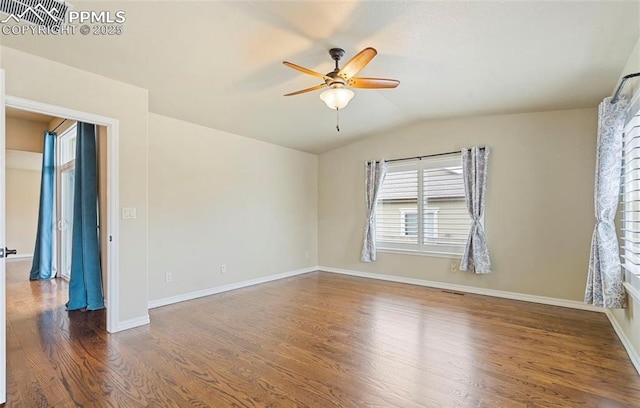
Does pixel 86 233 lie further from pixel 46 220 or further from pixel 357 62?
pixel 357 62

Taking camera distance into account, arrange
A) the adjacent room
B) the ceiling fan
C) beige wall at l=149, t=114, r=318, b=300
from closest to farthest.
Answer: the adjacent room, the ceiling fan, beige wall at l=149, t=114, r=318, b=300

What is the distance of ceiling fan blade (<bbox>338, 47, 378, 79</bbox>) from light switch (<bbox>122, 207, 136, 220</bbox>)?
263 cm

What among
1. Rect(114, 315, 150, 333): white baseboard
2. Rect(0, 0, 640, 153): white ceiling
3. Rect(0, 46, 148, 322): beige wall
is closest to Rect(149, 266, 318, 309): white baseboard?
Rect(114, 315, 150, 333): white baseboard

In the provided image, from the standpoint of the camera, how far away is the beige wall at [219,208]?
A: 4.33 m

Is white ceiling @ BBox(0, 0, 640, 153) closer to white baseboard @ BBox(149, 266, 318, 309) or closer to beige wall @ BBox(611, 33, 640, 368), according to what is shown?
beige wall @ BBox(611, 33, 640, 368)

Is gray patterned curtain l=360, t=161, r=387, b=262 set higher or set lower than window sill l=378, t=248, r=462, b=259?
higher

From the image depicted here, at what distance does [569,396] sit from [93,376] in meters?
3.47

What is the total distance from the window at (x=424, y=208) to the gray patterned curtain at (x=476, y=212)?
0.19m

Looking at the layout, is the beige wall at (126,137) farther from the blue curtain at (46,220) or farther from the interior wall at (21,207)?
the interior wall at (21,207)

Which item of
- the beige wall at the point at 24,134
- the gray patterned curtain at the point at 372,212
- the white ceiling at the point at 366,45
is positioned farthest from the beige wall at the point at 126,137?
the beige wall at the point at 24,134

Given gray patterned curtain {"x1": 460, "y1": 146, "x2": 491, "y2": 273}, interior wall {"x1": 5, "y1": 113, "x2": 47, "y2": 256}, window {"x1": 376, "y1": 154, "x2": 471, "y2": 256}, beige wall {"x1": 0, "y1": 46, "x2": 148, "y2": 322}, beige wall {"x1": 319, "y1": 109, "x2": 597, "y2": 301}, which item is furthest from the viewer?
interior wall {"x1": 5, "y1": 113, "x2": 47, "y2": 256}

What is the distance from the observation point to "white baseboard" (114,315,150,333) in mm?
3379

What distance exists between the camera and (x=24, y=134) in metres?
6.15

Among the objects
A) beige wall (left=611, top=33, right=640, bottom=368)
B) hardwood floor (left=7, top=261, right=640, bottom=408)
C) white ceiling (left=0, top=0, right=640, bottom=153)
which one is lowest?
hardwood floor (left=7, top=261, right=640, bottom=408)
